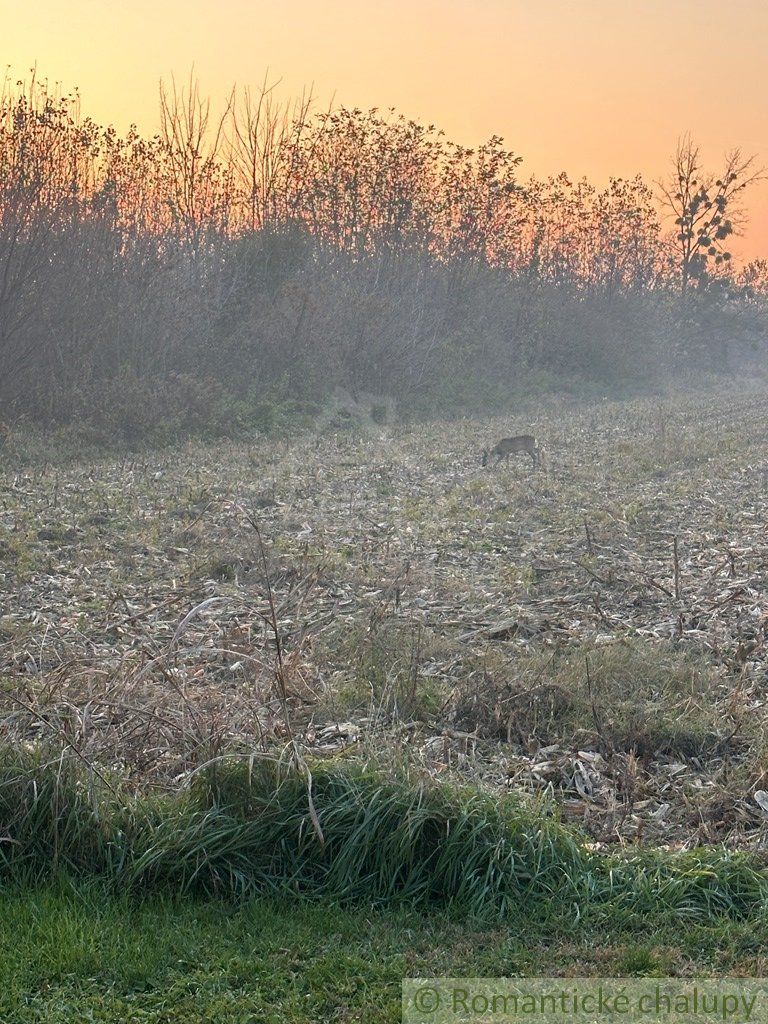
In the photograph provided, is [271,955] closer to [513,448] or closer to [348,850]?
[348,850]

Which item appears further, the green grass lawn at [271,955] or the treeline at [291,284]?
the treeline at [291,284]

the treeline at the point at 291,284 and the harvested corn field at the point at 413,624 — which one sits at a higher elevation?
the treeline at the point at 291,284

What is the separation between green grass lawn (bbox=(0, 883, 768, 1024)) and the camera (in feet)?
11.6

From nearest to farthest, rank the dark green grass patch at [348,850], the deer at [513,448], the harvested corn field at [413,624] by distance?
1. the dark green grass patch at [348,850]
2. the harvested corn field at [413,624]
3. the deer at [513,448]

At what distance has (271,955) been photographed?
385cm

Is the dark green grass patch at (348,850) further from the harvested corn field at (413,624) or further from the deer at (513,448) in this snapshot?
the deer at (513,448)

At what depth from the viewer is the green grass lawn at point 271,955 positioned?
11.6ft

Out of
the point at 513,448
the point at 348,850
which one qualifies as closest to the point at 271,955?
the point at 348,850

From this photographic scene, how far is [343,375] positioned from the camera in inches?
1096

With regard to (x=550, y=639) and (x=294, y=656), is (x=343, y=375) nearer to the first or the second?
(x=550, y=639)

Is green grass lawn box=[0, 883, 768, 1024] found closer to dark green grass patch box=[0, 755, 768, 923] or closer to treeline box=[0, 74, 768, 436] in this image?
dark green grass patch box=[0, 755, 768, 923]

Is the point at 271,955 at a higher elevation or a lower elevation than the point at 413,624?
lower

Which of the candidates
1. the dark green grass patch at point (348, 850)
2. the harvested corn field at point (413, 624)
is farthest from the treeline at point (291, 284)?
the dark green grass patch at point (348, 850)

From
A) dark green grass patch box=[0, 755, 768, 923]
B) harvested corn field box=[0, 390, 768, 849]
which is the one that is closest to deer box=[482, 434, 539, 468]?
harvested corn field box=[0, 390, 768, 849]
